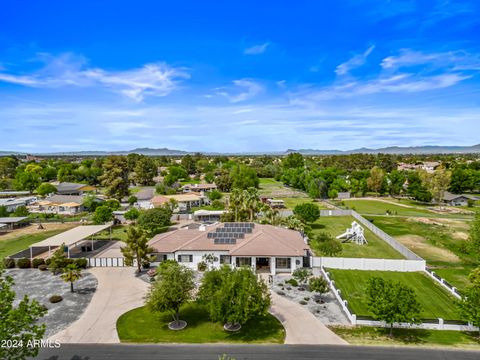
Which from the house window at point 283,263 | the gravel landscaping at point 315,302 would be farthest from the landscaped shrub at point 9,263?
the house window at point 283,263

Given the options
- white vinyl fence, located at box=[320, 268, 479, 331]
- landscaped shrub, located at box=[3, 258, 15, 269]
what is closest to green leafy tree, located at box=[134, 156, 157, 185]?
landscaped shrub, located at box=[3, 258, 15, 269]

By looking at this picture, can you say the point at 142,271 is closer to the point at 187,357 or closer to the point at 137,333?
the point at 137,333

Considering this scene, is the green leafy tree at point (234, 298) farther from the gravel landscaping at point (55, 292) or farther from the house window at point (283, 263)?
the house window at point (283, 263)

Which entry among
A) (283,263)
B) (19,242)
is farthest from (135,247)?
(19,242)

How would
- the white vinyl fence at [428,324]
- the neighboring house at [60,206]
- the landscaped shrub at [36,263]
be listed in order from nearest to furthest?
the white vinyl fence at [428,324] → the landscaped shrub at [36,263] → the neighboring house at [60,206]

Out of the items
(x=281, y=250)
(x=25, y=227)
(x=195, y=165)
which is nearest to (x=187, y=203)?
(x=25, y=227)

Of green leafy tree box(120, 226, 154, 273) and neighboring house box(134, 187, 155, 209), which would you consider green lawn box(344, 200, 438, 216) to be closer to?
neighboring house box(134, 187, 155, 209)
